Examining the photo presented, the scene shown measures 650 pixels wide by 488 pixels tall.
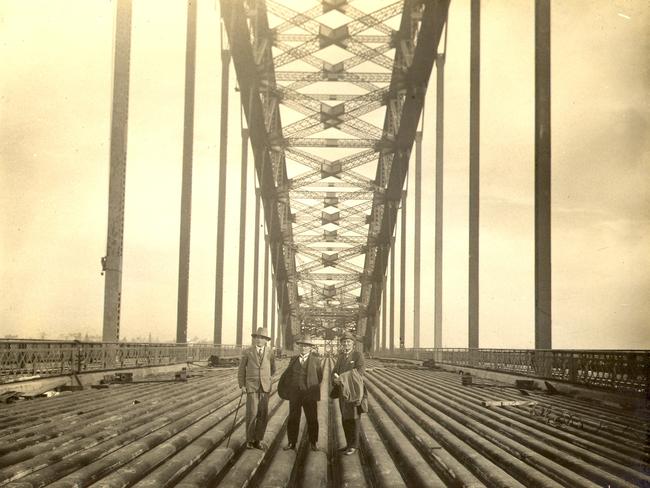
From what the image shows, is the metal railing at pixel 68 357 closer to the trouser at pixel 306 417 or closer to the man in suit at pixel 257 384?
the man in suit at pixel 257 384

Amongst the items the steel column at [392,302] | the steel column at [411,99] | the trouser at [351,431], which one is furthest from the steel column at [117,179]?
the steel column at [392,302]

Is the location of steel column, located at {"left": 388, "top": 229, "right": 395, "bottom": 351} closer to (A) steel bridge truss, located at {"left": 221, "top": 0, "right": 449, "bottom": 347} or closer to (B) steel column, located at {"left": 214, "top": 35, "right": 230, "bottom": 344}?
(A) steel bridge truss, located at {"left": 221, "top": 0, "right": 449, "bottom": 347}

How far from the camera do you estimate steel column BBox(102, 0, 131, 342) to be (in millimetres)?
17812

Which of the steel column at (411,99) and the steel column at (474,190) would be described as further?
the steel column at (411,99)

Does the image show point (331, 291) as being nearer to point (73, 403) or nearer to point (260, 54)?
point (260, 54)

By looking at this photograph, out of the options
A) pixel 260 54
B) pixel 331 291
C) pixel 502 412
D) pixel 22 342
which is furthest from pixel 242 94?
pixel 331 291

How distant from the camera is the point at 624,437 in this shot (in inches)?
332

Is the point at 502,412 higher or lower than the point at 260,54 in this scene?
lower

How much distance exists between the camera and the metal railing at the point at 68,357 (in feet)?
41.3

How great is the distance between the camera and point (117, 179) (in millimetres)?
18047

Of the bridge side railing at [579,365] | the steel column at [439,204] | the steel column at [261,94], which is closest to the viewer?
the bridge side railing at [579,365]

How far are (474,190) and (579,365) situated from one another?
1186 cm

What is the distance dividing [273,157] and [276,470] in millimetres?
36804

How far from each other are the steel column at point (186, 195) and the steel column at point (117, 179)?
6621 mm
